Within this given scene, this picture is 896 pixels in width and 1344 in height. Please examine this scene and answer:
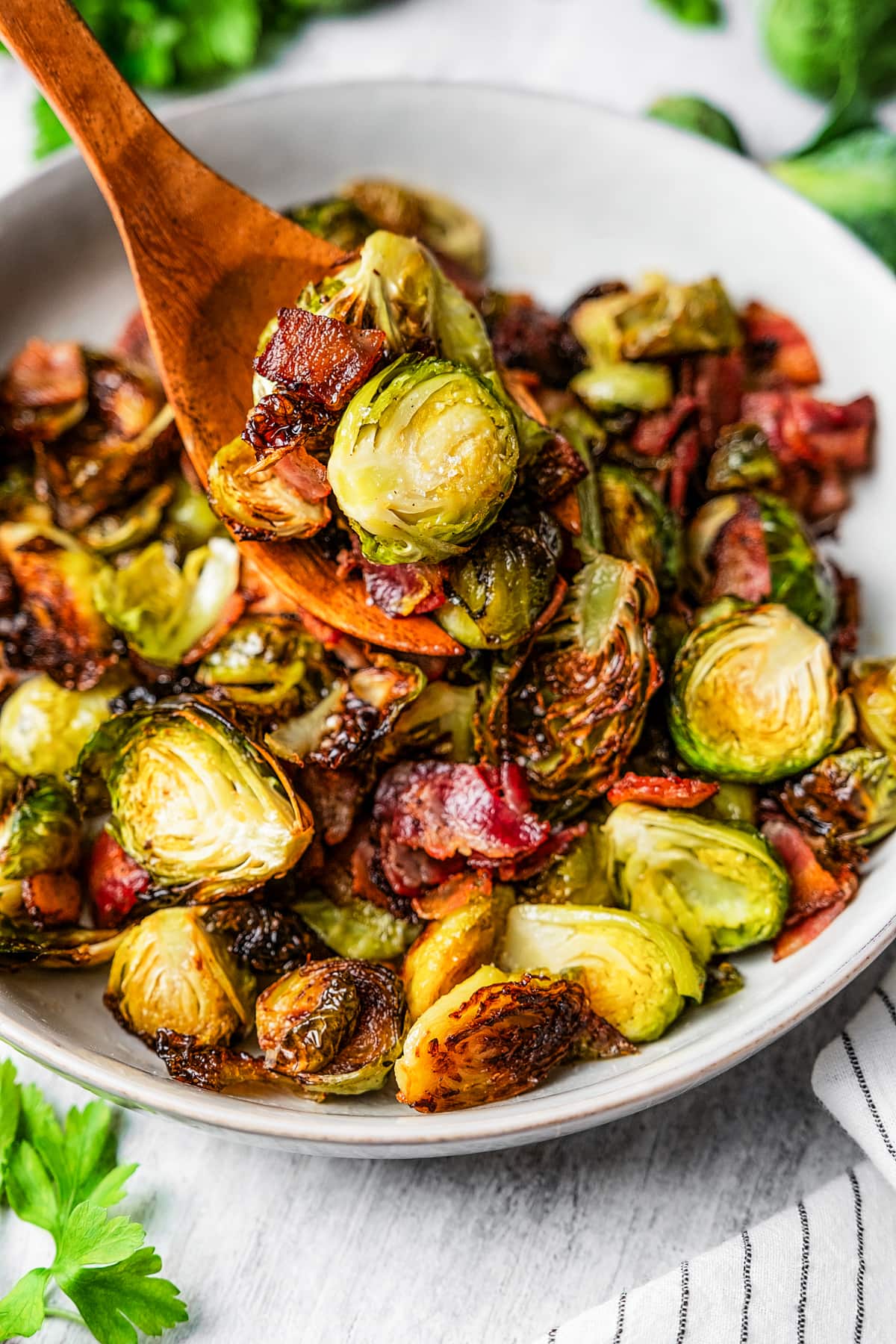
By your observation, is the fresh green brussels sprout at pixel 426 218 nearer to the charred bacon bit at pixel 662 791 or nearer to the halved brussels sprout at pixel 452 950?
the charred bacon bit at pixel 662 791

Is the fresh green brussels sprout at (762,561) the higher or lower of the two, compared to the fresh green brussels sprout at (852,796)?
higher

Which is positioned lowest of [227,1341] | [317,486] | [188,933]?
[227,1341]

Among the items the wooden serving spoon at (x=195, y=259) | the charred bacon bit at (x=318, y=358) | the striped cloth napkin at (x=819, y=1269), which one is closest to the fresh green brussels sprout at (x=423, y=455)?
the charred bacon bit at (x=318, y=358)

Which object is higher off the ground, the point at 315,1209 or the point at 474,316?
the point at 474,316

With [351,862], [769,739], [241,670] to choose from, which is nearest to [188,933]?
[351,862]

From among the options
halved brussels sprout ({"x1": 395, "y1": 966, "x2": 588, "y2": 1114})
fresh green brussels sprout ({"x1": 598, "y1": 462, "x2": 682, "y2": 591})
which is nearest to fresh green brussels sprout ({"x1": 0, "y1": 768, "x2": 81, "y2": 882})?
halved brussels sprout ({"x1": 395, "y1": 966, "x2": 588, "y2": 1114})

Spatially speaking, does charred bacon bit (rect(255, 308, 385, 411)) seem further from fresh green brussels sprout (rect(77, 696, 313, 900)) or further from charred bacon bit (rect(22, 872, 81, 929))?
charred bacon bit (rect(22, 872, 81, 929))

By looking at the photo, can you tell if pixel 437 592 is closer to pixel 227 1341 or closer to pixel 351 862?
pixel 351 862
